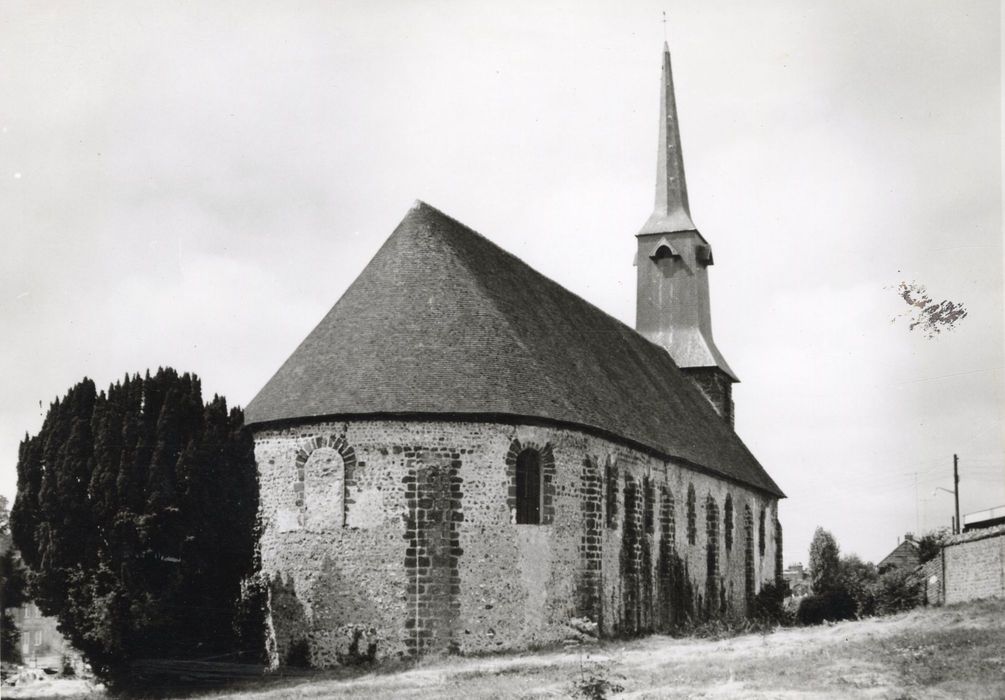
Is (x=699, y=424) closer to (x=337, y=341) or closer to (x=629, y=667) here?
(x=337, y=341)

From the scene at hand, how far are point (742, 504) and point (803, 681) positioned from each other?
846 inches

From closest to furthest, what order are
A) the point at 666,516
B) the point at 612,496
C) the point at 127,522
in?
1. the point at 127,522
2. the point at 612,496
3. the point at 666,516

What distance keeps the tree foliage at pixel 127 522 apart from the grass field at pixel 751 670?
1.95 meters

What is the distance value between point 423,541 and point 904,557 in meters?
39.3

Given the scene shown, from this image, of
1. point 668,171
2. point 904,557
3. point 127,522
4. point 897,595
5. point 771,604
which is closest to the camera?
point 127,522

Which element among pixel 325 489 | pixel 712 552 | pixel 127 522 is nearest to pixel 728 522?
pixel 712 552

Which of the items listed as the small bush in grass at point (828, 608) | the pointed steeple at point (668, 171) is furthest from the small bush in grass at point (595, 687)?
the pointed steeple at point (668, 171)

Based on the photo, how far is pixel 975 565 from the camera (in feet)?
95.2

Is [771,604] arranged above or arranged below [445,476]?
below

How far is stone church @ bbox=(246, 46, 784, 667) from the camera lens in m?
20.9

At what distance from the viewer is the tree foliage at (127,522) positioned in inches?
731

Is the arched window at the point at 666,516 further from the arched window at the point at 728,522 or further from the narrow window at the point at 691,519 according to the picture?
the arched window at the point at 728,522

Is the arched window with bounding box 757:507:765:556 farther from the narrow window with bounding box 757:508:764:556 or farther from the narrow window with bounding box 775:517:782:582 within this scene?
the narrow window with bounding box 775:517:782:582

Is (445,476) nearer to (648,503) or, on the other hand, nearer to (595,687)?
(648,503)
